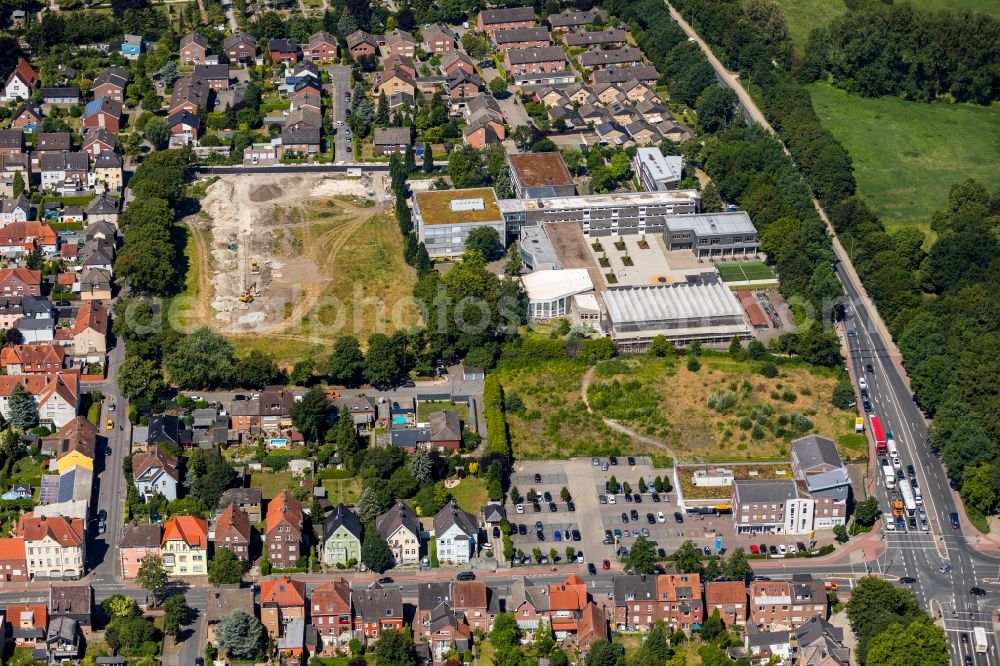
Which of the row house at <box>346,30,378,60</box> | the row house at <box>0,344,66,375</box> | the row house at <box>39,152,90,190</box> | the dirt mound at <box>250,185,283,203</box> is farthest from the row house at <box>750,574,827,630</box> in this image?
the row house at <box>346,30,378,60</box>

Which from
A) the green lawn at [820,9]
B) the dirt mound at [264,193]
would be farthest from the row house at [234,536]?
the green lawn at [820,9]

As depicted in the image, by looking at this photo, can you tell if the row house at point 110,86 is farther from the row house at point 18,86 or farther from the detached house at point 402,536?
the detached house at point 402,536

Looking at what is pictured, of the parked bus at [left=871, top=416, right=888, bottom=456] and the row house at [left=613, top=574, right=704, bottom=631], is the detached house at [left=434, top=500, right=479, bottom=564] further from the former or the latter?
the parked bus at [left=871, top=416, right=888, bottom=456]

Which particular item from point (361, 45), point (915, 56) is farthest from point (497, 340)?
point (915, 56)

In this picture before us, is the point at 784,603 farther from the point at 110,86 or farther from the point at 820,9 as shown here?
the point at 820,9

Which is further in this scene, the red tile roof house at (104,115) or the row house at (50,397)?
the red tile roof house at (104,115)

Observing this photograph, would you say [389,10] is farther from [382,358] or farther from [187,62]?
[382,358]
